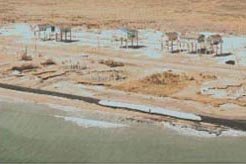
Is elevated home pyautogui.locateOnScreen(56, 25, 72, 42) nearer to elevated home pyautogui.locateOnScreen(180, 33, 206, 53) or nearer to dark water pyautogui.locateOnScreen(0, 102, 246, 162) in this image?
elevated home pyautogui.locateOnScreen(180, 33, 206, 53)

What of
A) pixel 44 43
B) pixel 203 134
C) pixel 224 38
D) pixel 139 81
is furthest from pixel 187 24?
pixel 203 134

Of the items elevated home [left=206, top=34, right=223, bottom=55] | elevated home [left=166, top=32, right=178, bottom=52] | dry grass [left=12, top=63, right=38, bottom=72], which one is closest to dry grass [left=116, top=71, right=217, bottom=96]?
elevated home [left=206, top=34, right=223, bottom=55]

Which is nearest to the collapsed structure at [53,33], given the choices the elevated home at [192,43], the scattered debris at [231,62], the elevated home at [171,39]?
the elevated home at [171,39]

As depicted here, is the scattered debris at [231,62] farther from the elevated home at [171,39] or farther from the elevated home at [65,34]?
the elevated home at [65,34]

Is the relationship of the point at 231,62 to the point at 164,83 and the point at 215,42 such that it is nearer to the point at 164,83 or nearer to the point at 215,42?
the point at 215,42

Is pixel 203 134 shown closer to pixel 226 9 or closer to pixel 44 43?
pixel 44 43

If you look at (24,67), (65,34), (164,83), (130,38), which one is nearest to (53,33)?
(65,34)

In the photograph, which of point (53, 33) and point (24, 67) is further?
point (53, 33)
